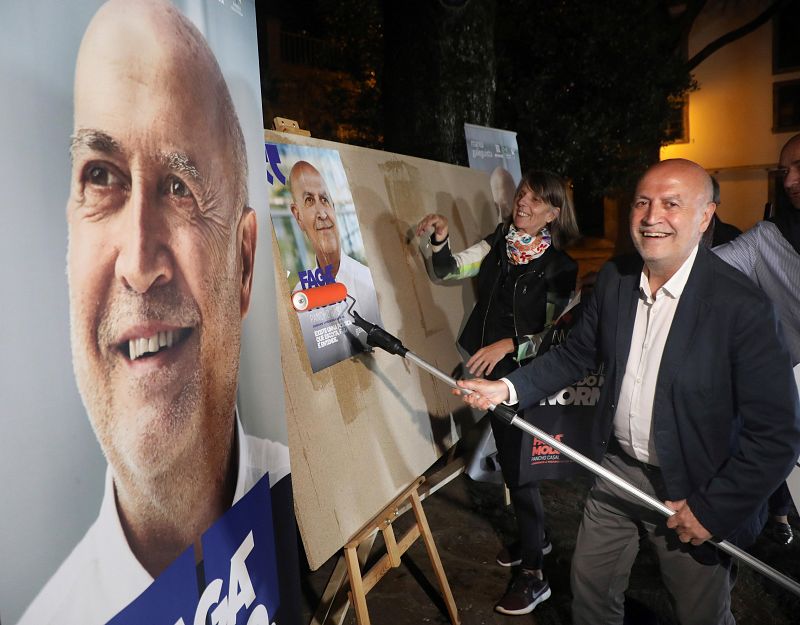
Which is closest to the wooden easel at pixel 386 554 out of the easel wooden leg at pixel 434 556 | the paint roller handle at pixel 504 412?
the easel wooden leg at pixel 434 556

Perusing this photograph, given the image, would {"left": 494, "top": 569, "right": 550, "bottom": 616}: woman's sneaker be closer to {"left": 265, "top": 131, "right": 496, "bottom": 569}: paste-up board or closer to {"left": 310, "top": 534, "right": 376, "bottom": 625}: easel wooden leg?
{"left": 265, "top": 131, "right": 496, "bottom": 569}: paste-up board

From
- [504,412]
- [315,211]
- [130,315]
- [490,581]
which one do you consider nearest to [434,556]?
[490,581]

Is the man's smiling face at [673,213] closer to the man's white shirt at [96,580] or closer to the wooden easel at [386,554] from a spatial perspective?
the wooden easel at [386,554]

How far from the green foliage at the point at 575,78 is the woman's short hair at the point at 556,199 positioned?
5631 mm

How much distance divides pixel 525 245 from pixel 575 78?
675cm

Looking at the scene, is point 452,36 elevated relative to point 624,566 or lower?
elevated

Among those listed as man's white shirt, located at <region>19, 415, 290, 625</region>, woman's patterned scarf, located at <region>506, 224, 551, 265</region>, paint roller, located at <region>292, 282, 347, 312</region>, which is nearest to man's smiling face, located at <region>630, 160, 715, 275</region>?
woman's patterned scarf, located at <region>506, 224, 551, 265</region>

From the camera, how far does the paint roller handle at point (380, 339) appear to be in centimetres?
231

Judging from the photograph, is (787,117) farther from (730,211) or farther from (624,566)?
(624,566)

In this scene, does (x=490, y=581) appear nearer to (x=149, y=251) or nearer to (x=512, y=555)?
(x=512, y=555)

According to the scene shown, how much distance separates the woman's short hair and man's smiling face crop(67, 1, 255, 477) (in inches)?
75.5

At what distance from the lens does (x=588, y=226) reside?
72.0 feet

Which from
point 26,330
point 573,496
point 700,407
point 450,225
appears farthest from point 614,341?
point 573,496

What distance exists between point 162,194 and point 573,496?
3.81 meters
